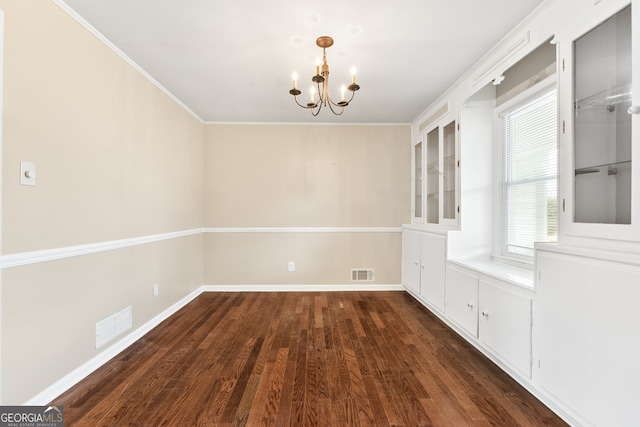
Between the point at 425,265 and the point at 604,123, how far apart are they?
7.33ft

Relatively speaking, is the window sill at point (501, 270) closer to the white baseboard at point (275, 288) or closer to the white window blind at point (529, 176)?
the white window blind at point (529, 176)

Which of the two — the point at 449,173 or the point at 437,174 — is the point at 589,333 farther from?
the point at 437,174

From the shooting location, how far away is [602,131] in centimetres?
149

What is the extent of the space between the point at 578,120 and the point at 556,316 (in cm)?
111

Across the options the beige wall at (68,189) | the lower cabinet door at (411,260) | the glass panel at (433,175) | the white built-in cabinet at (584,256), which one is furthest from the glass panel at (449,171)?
the beige wall at (68,189)

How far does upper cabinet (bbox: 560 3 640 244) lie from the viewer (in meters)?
1.34

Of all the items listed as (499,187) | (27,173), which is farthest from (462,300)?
(27,173)

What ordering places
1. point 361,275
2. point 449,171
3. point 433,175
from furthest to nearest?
point 361,275, point 433,175, point 449,171

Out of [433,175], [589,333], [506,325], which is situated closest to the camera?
[589,333]

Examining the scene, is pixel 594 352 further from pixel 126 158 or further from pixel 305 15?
pixel 126 158

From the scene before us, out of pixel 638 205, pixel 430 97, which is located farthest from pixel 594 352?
pixel 430 97

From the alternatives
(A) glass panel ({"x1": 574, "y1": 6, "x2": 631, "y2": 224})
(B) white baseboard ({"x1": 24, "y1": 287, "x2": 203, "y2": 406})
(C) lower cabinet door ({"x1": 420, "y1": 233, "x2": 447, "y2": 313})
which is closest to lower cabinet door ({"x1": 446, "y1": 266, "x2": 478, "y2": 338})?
(C) lower cabinet door ({"x1": 420, "y1": 233, "x2": 447, "y2": 313})

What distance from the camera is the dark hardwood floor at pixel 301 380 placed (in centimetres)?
160

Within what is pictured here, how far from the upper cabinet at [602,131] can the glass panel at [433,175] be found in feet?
5.88
